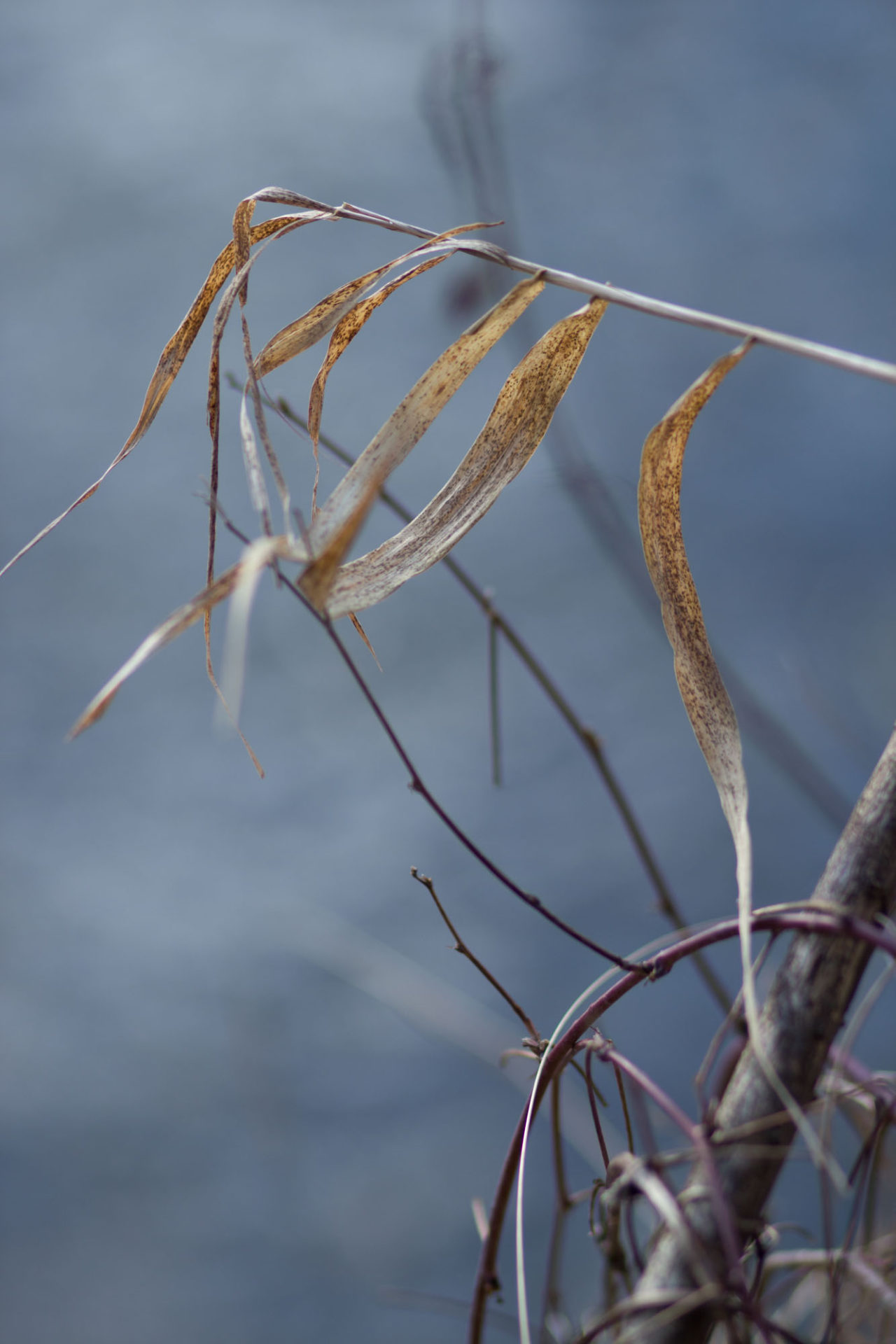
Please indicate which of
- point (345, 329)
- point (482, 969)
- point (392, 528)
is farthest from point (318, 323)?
point (392, 528)

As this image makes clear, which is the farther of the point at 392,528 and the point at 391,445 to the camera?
the point at 392,528

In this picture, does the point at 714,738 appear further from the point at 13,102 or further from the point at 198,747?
the point at 13,102

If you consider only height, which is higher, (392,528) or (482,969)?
(392,528)

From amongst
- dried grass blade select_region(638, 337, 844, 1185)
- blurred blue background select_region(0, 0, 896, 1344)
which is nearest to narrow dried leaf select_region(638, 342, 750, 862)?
dried grass blade select_region(638, 337, 844, 1185)

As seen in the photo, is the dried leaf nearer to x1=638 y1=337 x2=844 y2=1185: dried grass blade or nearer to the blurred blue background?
x1=638 y1=337 x2=844 y2=1185: dried grass blade

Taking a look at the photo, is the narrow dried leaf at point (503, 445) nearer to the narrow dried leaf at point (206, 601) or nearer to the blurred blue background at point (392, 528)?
A: the narrow dried leaf at point (206, 601)

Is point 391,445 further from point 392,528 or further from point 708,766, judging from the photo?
point 392,528

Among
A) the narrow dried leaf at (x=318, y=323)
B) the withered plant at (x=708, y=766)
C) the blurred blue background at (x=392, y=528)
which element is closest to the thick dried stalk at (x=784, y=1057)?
the withered plant at (x=708, y=766)
